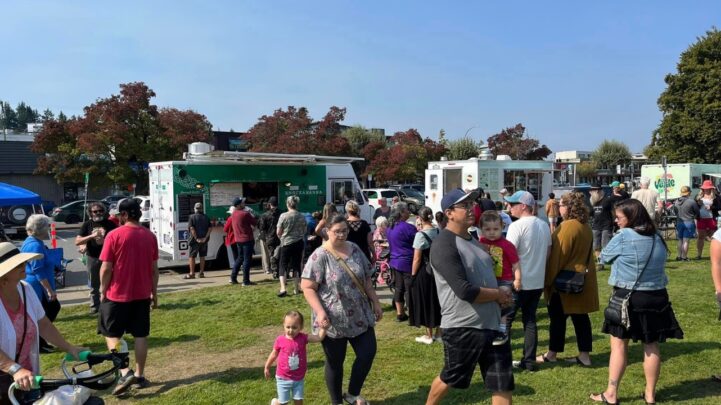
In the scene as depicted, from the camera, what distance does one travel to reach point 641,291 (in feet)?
13.0

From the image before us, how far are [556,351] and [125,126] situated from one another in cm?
2253

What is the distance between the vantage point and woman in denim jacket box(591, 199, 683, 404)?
394cm

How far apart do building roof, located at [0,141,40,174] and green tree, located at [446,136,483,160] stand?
94.0 ft

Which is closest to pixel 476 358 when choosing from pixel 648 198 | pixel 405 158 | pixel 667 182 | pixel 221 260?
pixel 221 260

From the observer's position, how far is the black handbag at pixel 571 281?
187 inches

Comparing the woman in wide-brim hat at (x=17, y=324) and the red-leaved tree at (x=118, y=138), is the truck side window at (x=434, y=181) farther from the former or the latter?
the woman in wide-brim hat at (x=17, y=324)

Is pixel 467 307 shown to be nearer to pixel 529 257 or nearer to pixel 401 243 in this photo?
pixel 529 257

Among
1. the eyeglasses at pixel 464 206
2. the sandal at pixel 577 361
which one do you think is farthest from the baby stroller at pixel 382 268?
the eyeglasses at pixel 464 206

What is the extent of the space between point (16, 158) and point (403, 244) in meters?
34.8

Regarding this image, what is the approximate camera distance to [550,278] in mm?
4934

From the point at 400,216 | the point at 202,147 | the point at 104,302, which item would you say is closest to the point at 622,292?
the point at 400,216

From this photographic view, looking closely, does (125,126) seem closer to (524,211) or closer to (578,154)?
(524,211)

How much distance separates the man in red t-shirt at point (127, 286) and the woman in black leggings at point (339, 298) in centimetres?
178

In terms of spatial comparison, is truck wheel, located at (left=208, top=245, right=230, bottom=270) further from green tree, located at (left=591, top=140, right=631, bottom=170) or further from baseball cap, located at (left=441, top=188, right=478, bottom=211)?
green tree, located at (left=591, top=140, right=631, bottom=170)
